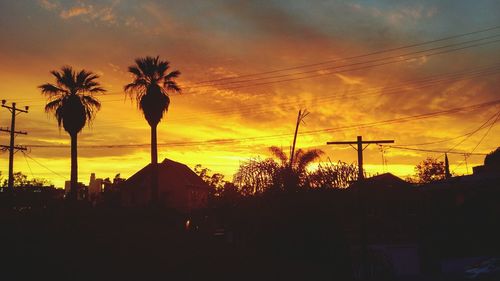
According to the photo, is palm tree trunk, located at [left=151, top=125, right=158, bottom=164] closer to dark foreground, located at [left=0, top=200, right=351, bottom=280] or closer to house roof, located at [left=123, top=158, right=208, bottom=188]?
dark foreground, located at [left=0, top=200, right=351, bottom=280]

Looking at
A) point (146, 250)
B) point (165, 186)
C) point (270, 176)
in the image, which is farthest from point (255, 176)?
point (165, 186)

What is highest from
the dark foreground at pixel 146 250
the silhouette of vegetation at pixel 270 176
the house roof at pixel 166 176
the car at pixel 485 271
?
the house roof at pixel 166 176

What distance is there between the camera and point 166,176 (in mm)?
57906

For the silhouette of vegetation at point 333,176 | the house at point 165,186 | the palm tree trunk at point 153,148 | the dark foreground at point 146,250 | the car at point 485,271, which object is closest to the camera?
the dark foreground at point 146,250

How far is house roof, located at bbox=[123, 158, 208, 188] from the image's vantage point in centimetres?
5694

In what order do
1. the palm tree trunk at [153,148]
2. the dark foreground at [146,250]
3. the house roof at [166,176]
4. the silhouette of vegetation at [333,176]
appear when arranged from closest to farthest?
the dark foreground at [146,250], the silhouette of vegetation at [333,176], the palm tree trunk at [153,148], the house roof at [166,176]

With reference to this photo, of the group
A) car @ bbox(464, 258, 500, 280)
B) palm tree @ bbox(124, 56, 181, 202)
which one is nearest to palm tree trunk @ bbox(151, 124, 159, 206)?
palm tree @ bbox(124, 56, 181, 202)

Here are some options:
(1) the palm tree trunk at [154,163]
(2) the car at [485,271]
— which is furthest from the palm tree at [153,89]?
(2) the car at [485,271]

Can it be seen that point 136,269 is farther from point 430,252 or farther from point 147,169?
point 147,169

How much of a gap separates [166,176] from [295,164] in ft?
107

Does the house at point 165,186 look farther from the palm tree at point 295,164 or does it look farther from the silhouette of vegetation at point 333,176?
the silhouette of vegetation at point 333,176

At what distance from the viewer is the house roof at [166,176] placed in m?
56.9

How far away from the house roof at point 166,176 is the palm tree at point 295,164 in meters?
27.7

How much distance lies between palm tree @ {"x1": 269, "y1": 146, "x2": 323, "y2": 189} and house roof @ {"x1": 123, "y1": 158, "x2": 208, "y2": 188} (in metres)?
27.7
